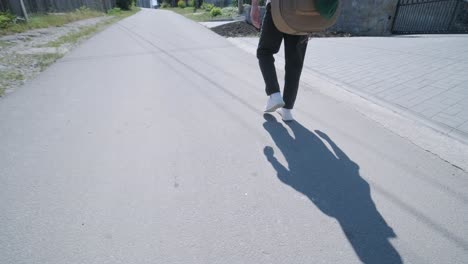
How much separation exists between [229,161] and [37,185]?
1559 millimetres

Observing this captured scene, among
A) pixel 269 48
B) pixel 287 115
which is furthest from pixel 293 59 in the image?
pixel 287 115

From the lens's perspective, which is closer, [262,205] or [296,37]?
[262,205]

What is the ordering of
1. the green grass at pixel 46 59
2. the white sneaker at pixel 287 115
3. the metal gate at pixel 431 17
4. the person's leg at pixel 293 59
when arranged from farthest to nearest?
the metal gate at pixel 431 17 → the green grass at pixel 46 59 → the white sneaker at pixel 287 115 → the person's leg at pixel 293 59

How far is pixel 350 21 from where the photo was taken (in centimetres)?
1023

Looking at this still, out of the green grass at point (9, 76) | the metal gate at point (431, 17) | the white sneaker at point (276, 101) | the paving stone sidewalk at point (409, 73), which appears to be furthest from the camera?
the metal gate at point (431, 17)

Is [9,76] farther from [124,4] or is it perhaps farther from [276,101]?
[124,4]

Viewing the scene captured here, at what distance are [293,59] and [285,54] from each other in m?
0.11

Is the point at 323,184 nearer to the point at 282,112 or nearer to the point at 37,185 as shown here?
the point at 282,112

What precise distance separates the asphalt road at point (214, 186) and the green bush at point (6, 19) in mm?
7297

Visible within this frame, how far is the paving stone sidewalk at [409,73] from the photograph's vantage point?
3.33 metres

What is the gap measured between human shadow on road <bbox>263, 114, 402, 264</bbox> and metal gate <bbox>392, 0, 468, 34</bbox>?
32.5ft

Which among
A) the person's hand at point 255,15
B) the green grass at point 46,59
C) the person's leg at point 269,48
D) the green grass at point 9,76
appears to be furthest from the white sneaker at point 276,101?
the green grass at point 46,59

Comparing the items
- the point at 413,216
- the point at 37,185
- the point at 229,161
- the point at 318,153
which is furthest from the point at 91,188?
the point at 413,216

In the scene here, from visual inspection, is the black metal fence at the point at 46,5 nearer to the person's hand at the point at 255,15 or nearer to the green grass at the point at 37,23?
the green grass at the point at 37,23
